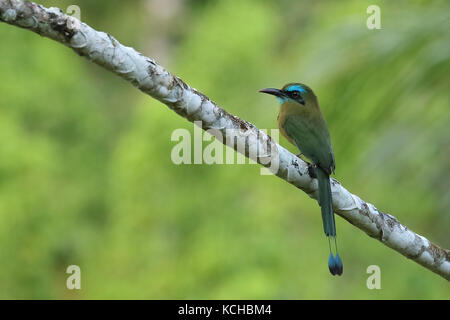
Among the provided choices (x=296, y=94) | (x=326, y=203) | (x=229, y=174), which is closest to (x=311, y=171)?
(x=326, y=203)

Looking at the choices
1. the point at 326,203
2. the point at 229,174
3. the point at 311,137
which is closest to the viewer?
the point at 326,203

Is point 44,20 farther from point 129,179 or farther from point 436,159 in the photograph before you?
point 129,179

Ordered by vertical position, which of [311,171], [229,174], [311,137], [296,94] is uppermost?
[229,174]

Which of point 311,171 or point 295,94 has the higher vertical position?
point 295,94

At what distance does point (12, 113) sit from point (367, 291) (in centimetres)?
425

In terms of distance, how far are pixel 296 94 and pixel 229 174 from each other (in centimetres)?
259

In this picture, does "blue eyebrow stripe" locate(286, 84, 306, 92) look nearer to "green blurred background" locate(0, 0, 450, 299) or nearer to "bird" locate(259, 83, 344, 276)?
"bird" locate(259, 83, 344, 276)

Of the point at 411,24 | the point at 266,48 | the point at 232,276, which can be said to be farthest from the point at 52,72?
the point at 411,24

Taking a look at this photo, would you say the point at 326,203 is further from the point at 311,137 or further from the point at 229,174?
the point at 229,174

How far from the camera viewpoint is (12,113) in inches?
324

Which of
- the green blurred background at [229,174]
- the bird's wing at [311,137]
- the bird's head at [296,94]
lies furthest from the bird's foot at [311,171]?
the green blurred background at [229,174]

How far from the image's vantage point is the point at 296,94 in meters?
4.04

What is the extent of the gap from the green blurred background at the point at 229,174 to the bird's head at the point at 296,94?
1.23 ft

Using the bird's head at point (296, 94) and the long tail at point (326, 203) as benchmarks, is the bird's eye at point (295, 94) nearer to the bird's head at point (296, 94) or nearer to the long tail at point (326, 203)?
the bird's head at point (296, 94)
